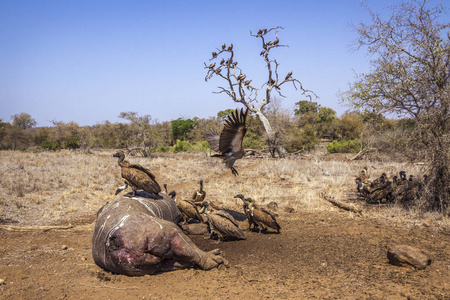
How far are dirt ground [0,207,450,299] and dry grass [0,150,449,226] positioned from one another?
201 cm

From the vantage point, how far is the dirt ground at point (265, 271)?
15.7 feet

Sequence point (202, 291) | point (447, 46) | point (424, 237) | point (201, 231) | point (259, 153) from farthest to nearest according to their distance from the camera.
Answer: point (259, 153) → point (447, 46) → point (201, 231) → point (424, 237) → point (202, 291)

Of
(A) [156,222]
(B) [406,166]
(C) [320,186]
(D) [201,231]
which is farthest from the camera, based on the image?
(B) [406,166]

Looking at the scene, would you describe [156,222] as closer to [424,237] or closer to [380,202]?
[424,237]

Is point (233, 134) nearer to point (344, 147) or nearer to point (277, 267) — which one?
point (277, 267)

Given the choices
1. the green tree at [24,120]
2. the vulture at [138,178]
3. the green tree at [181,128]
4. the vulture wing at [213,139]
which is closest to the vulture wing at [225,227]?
the vulture at [138,178]

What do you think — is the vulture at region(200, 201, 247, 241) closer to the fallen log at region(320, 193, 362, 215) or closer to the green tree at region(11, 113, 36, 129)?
the fallen log at region(320, 193, 362, 215)

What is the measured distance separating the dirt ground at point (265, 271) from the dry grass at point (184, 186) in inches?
79.0

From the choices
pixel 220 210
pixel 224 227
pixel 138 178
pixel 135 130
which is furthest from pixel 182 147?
pixel 138 178

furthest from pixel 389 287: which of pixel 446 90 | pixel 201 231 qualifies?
pixel 446 90

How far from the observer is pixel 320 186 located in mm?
13469

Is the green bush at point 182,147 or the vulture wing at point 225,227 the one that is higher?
the green bush at point 182,147

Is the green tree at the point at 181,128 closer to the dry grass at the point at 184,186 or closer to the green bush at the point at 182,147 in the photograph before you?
the green bush at the point at 182,147

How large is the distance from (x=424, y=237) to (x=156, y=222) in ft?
19.3
